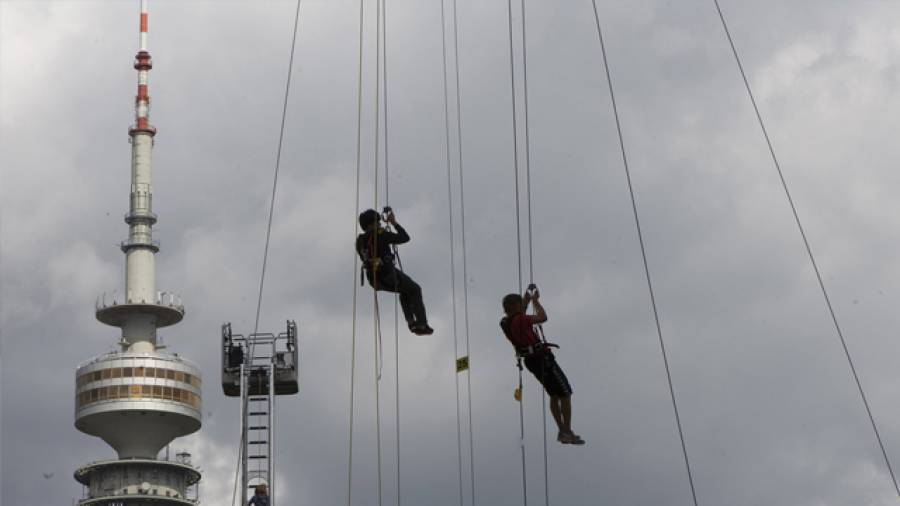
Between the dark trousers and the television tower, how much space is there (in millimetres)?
120743

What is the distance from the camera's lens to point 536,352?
69.8 ft

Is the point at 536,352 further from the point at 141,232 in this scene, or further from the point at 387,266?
the point at 141,232

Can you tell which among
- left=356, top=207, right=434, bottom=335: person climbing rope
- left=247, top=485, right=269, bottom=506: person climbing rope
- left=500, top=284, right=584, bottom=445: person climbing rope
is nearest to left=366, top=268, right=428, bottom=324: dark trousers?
left=356, top=207, right=434, bottom=335: person climbing rope

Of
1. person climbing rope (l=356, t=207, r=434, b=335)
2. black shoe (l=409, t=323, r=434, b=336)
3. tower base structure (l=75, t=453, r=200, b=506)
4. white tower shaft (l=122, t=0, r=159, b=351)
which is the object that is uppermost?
white tower shaft (l=122, t=0, r=159, b=351)

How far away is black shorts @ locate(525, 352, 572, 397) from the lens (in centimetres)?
2127

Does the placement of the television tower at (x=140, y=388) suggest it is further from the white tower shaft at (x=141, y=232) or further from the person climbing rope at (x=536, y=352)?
the person climbing rope at (x=536, y=352)

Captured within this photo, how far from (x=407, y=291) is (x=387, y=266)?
2.11 feet

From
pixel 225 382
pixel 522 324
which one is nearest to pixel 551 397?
pixel 522 324

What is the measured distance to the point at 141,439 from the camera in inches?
5699

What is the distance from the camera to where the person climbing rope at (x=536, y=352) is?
21.2 metres

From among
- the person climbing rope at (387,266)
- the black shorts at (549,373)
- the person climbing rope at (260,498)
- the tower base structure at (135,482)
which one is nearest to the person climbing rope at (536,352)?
the black shorts at (549,373)

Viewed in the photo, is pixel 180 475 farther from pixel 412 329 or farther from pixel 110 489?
pixel 412 329

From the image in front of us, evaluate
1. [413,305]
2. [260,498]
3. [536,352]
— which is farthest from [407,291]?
[260,498]

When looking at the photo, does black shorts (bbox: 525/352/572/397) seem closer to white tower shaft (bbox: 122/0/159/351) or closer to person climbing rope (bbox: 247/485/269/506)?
person climbing rope (bbox: 247/485/269/506)
